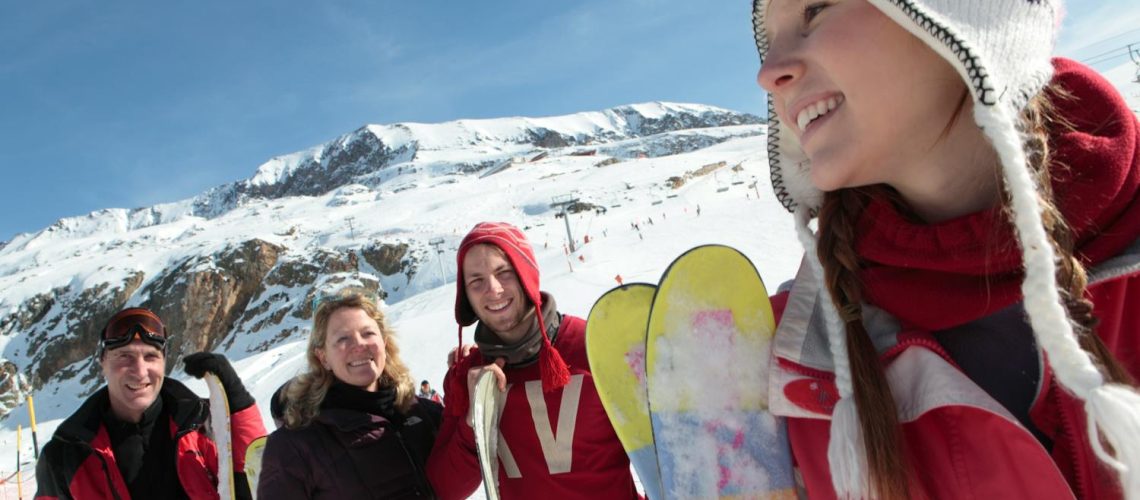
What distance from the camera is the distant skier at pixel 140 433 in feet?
9.66

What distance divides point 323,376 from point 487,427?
105 cm

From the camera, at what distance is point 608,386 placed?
77.7 inches

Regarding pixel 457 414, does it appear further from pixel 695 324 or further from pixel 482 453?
pixel 695 324

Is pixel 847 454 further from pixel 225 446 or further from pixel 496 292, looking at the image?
pixel 225 446

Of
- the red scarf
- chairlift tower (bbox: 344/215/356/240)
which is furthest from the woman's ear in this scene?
chairlift tower (bbox: 344/215/356/240)

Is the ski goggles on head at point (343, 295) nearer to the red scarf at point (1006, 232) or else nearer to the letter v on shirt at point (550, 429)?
the letter v on shirt at point (550, 429)

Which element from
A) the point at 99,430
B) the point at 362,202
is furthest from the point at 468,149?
the point at 99,430

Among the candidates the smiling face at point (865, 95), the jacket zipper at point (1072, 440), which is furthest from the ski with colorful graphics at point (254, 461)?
the jacket zipper at point (1072, 440)

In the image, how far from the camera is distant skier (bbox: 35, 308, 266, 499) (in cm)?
295

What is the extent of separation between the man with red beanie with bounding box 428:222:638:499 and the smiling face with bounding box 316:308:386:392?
0.50 metres

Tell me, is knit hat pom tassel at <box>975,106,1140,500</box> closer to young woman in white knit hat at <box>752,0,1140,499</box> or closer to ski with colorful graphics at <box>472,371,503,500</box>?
young woman in white knit hat at <box>752,0,1140,499</box>

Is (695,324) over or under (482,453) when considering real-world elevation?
over

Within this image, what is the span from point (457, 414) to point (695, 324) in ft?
4.14

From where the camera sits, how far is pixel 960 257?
101 centimetres
